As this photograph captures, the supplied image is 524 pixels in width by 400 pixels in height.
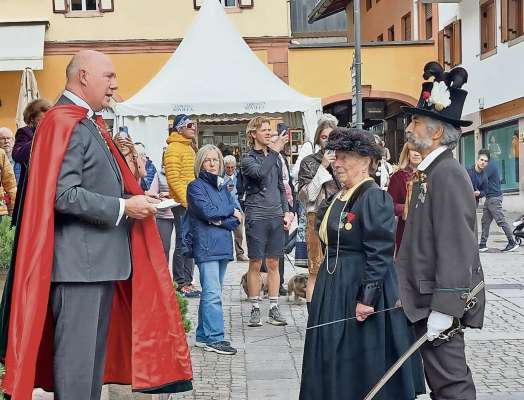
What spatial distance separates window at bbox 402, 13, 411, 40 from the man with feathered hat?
95.8 ft

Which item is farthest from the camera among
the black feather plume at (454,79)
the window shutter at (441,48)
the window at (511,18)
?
the window shutter at (441,48)

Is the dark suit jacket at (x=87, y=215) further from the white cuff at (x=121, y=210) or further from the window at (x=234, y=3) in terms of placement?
the window at (x=234, y=3)

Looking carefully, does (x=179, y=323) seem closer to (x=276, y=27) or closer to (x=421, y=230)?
(x=421, y=230)

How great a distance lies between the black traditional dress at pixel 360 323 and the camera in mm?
4434

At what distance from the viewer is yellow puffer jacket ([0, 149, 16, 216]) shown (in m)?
7.76

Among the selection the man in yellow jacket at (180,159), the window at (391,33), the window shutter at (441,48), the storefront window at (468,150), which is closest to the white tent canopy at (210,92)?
the man in yellow jacket at (180,159)

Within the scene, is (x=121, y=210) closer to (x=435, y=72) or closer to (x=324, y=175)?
(x=435, y=72)

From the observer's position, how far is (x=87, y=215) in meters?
3.51

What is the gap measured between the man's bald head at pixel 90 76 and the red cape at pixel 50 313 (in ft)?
0.40

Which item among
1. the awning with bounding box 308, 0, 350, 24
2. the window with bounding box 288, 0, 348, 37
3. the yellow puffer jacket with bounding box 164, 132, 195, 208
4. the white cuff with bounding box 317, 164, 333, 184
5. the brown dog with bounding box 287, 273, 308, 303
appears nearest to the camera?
the white cuff with bounding box 317, 164, 333, 184

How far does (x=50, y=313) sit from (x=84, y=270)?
275mm

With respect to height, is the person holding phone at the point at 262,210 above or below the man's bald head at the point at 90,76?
below

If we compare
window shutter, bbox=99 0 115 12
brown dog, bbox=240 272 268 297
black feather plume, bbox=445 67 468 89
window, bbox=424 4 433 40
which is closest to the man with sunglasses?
brown dog, bbox=240 272 268 297

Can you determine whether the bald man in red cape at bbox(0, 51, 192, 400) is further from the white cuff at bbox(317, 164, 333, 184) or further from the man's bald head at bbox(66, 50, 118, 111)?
the white cuff at bbox(317, 164, 333, 184)
